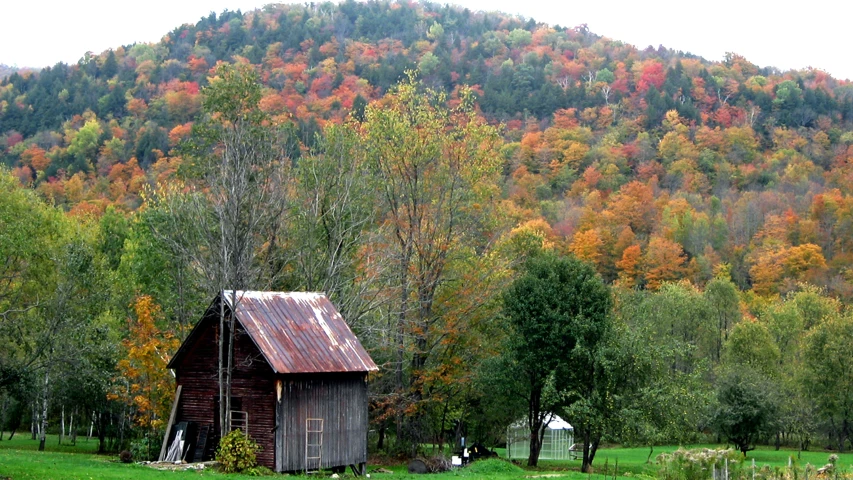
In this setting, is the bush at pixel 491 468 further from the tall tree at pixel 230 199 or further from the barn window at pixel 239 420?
the tall tree at pixel 230 199

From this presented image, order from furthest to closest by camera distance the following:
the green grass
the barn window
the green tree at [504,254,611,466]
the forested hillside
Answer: the forested hillside, the green tree at [504,254,611,466], the barn window, the green grass

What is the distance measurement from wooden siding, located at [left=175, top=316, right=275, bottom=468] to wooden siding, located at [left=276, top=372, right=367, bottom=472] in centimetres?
50

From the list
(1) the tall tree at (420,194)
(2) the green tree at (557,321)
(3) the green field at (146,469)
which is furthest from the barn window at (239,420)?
(2) the green tree at (557,321)

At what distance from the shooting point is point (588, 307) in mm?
44625

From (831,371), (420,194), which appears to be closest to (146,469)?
(420,194)

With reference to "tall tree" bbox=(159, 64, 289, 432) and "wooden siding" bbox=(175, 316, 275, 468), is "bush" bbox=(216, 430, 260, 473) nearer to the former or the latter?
"wooden siding" bbox=(175, 316, 275, 468)

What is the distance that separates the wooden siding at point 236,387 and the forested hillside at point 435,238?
2.80 meters

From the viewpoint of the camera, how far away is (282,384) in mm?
31922

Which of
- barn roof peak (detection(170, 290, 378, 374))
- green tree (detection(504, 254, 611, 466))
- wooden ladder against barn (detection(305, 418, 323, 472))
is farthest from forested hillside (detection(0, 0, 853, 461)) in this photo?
wooden ladder against barn (detection(305, 418, 323, 472))

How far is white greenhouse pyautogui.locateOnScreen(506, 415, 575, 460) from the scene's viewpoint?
193 ft

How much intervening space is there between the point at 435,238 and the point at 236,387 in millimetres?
17698

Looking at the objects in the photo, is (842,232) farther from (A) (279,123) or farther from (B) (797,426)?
(A) (279,123)

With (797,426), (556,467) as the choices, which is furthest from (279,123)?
(797,426)

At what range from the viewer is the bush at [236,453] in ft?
103
